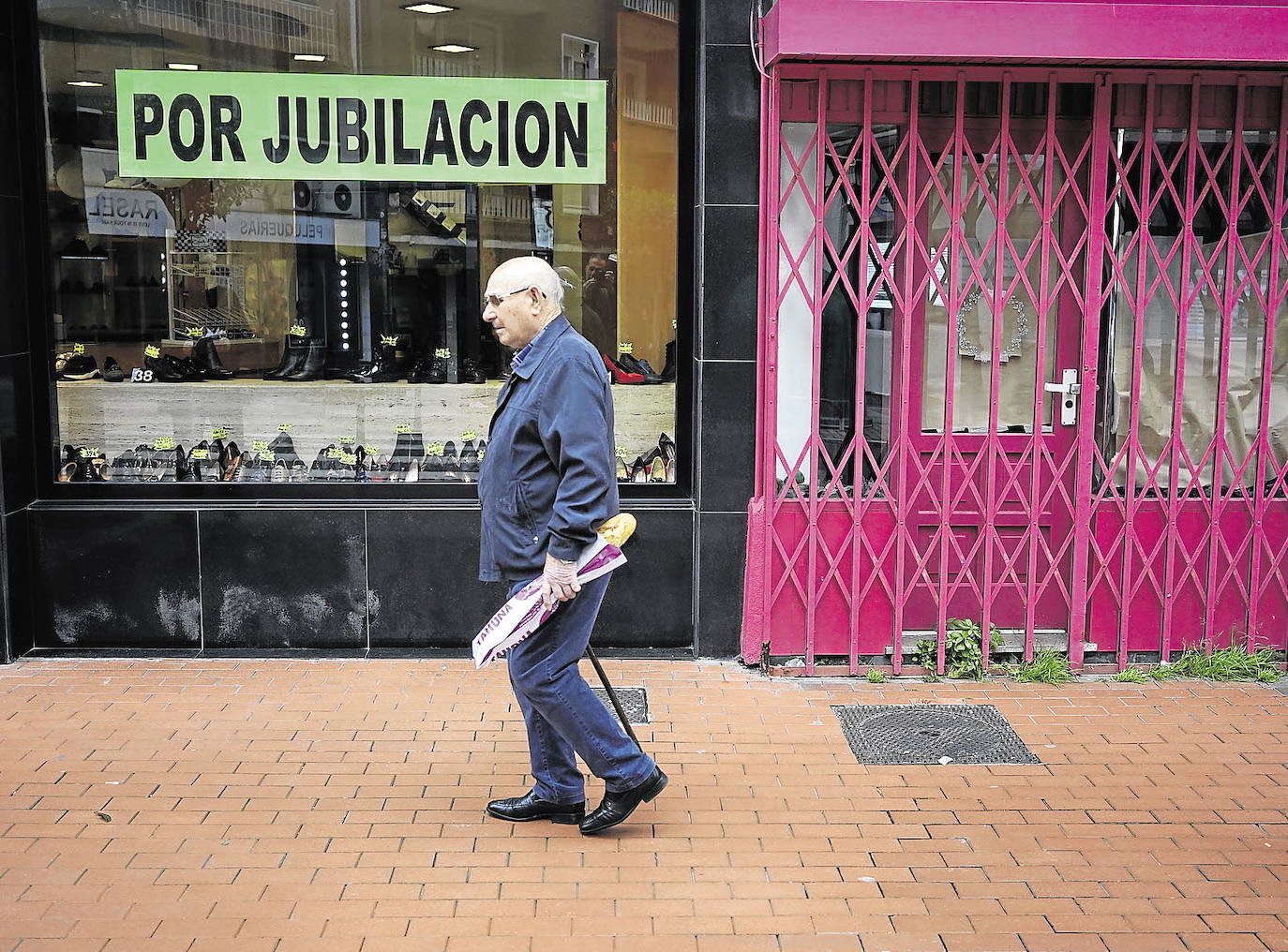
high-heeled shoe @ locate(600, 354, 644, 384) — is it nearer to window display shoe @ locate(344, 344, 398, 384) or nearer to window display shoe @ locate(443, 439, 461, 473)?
window display shoe @ locate(443, 439, 461, 473)

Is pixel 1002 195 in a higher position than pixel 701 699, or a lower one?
higher

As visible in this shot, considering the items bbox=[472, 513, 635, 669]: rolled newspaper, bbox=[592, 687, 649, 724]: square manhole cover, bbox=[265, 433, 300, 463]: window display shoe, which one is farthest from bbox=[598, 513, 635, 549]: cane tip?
bbox=[265, 433, 300, 463]: window display shoe

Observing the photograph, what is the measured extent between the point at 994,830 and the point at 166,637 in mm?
4400

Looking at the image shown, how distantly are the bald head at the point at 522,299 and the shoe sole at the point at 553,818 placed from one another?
177 cm

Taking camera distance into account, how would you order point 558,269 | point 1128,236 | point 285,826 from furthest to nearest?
1. point 558,269
2. point 1128,236
3. point 285,826

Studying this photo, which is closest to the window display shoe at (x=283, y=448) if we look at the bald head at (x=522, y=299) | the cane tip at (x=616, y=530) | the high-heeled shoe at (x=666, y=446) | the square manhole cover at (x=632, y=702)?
the high-heeled shoe at (x=666, y=446)

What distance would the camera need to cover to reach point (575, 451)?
4367 mm

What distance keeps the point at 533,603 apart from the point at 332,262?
3447mm

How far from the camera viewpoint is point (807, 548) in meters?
6.61

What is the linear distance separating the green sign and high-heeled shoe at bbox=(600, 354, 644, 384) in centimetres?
107

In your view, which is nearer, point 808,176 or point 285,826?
point 285,826

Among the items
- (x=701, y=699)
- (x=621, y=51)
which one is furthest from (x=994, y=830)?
(x=621, y=51)

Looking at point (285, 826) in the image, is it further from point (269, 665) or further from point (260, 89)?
point (260, 89)

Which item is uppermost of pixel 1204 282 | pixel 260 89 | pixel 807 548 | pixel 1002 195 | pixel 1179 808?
pixel 260 89
